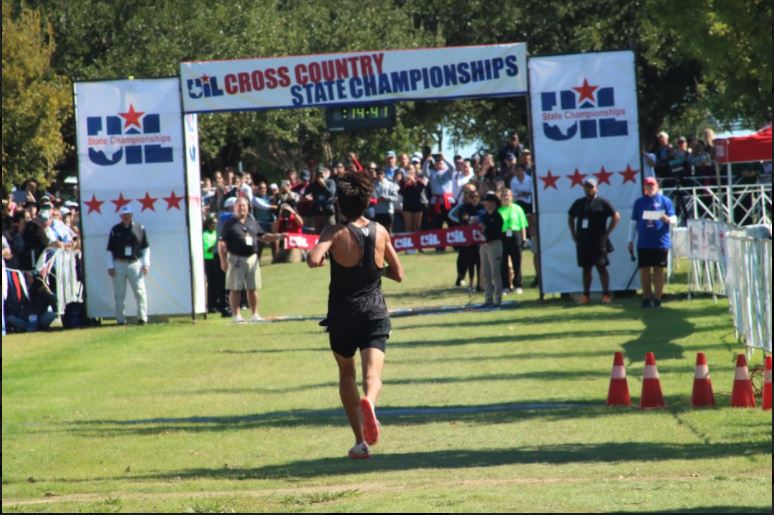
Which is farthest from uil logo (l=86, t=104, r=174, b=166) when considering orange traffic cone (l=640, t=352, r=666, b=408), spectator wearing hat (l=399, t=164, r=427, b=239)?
orange traffic cone (l=640, t=352, r=666, b=408)

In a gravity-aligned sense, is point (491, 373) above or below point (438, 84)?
below

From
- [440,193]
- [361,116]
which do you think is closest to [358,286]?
[361,116]

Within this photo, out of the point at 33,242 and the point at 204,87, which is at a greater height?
the point at 204,87

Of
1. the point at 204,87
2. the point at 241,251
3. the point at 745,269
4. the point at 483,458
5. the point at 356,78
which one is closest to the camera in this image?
the point at 483,458

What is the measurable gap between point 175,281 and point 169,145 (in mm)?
2428

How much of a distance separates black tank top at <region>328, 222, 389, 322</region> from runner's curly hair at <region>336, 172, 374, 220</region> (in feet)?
0.36

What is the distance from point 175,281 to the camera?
27.0 m

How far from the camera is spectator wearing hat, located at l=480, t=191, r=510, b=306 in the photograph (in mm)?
25609

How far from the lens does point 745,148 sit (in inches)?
945

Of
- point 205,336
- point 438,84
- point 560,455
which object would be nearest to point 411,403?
point 560,455

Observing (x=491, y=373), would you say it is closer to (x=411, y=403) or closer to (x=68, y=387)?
(x=411, y=403)

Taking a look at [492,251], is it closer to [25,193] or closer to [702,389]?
[702,389]

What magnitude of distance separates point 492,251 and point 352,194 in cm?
1544

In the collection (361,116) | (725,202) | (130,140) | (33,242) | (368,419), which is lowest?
(368,419)
